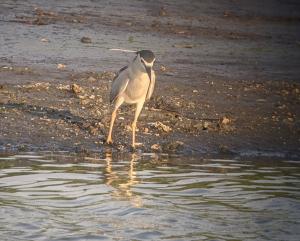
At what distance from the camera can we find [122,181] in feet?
32.2

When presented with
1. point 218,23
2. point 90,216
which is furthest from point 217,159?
point 218,23

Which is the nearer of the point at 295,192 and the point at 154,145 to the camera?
the point at 295,192

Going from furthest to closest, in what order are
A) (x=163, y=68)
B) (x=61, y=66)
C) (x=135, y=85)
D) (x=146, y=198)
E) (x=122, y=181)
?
(x=163, y=68) → (x=61, y=66) → (x=135, y=85) → (x=122, y=181) → (x=146, y=198)

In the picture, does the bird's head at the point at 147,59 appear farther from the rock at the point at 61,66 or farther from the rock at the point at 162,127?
the rock at the point at 61,66

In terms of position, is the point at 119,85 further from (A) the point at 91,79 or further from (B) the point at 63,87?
(A) the point at 91,79

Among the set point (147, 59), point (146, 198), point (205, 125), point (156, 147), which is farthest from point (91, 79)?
point (146, 198)

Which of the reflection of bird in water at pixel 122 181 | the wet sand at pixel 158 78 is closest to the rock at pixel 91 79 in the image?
the wet sand at pixel 158 78

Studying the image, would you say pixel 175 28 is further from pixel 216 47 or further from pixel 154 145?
pixel 154 145

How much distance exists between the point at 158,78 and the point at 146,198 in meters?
6.43

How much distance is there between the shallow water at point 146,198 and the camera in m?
7.91

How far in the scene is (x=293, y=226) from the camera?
27.2 ft

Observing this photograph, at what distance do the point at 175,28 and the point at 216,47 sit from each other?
6.74 ft

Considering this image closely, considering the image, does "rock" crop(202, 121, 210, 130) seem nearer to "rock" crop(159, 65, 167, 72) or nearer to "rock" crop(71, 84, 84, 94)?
"rock" crop(71, 84, 84, 94)

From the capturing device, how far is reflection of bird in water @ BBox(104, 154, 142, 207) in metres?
9.09
